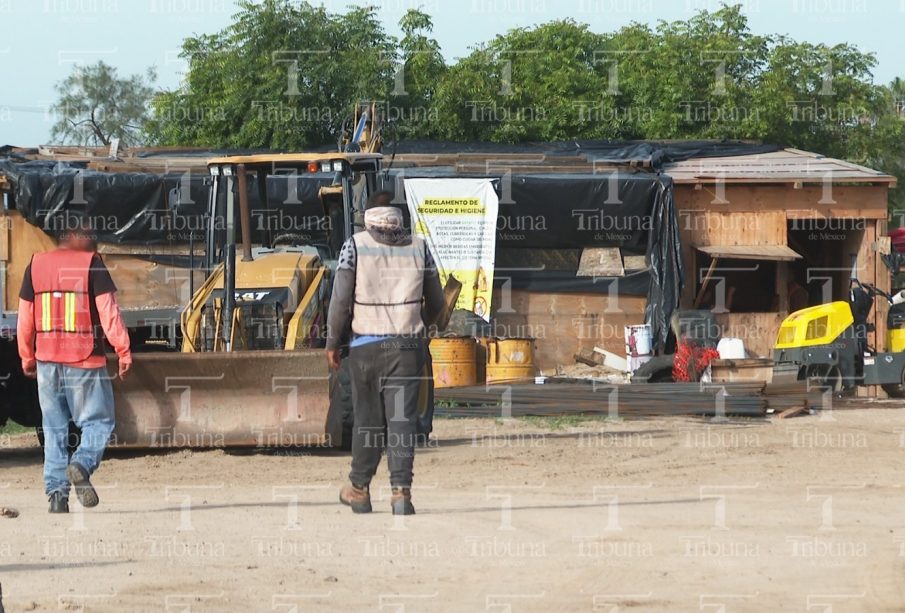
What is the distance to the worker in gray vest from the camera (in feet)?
29.6

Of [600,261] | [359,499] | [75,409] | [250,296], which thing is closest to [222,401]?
[250,296]

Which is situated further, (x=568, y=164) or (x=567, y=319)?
(x=568, y=164)

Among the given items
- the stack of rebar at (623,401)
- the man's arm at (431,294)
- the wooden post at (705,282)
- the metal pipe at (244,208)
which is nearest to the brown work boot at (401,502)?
the man's arm at (431,294)

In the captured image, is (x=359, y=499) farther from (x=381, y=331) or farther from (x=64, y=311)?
(x=64, y=311)

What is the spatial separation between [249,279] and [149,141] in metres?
21.9

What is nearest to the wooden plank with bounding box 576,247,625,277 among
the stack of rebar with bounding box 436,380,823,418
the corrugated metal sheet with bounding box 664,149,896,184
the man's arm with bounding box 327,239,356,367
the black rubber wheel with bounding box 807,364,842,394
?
the corrugated metal sheet with bounding box 664,149,896,184

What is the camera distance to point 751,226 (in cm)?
2306

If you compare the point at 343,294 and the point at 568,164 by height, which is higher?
the point at 568,164

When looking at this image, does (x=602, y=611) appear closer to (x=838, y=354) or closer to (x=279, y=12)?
(x=838, y=354)

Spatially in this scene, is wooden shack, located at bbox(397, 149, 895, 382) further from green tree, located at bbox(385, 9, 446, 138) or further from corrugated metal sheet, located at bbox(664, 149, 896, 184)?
green tree, located at bbox(385, 9, 446, 138)

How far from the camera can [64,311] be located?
369 inches

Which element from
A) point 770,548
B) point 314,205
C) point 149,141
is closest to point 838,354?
point 314,205

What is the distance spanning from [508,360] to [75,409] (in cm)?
1202

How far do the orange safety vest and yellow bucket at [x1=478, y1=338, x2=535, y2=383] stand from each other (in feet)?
39.1
